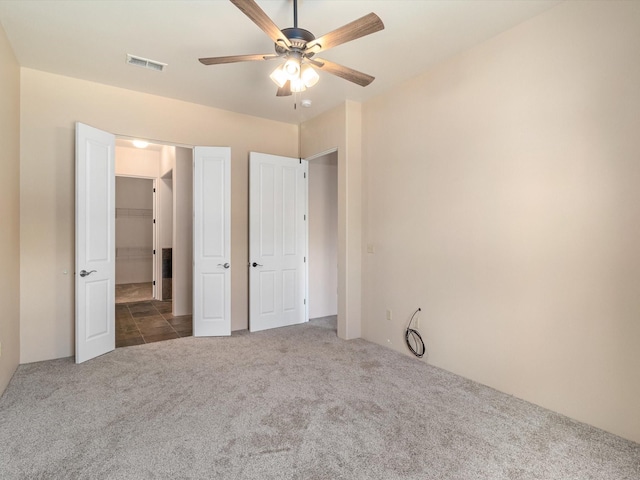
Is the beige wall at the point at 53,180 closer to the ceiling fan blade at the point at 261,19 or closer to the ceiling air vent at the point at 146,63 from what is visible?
the ceiling air vent at the point at 146,63

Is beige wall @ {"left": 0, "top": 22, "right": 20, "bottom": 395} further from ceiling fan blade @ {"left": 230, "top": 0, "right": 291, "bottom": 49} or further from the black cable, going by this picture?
the black cable

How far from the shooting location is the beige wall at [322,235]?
5.36 m

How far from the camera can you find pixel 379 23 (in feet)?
6.22

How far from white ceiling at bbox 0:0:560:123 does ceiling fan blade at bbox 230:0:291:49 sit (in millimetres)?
528

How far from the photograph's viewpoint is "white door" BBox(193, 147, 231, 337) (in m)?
4.35

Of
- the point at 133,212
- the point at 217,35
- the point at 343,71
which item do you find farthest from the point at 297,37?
the point at 133,212

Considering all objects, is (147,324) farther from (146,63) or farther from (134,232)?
(134,232)

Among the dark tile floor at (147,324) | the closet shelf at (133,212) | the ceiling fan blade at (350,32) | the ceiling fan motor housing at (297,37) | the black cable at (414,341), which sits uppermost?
the ceiling fan motor housing at (297,37)

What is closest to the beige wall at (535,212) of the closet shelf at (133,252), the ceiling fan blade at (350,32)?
the ceiling fan blade at (350,32)

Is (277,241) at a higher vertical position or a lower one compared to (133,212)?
lower

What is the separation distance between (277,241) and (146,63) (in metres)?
2.58

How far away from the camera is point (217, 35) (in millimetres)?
2822

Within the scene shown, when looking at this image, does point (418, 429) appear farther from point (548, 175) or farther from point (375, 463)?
point (548, 175)

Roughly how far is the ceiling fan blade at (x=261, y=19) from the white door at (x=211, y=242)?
2535 mm
